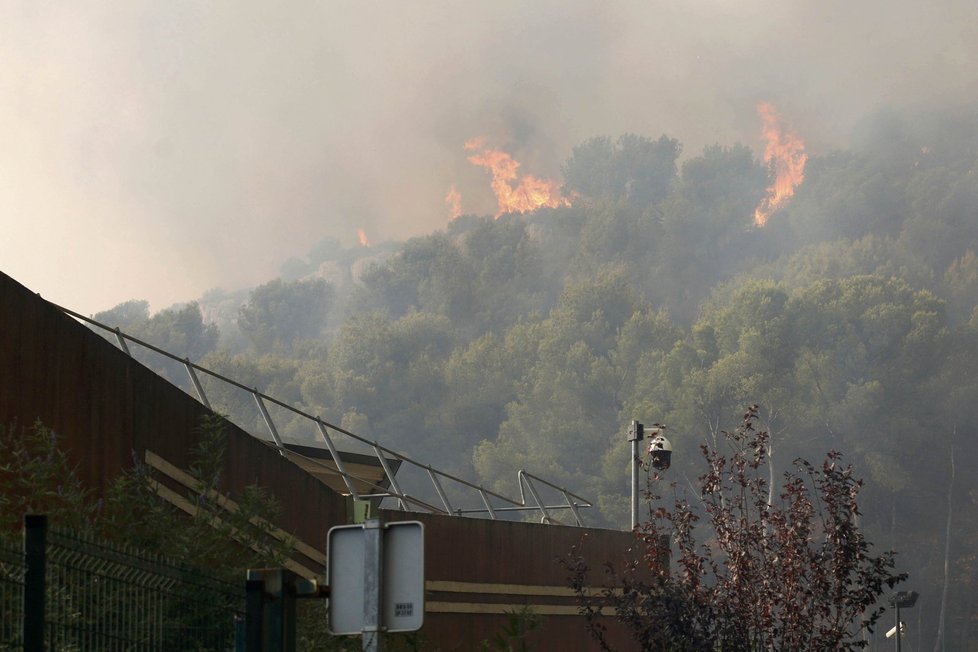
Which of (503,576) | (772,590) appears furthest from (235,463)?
(772,590)

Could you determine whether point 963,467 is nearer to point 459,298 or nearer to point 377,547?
point 459,298

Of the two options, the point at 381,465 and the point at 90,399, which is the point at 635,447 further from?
the point at 90,399

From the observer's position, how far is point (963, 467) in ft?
242

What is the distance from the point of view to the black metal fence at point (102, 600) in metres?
4.75

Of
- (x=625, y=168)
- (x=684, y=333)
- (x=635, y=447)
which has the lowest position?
(x=635, y=447)

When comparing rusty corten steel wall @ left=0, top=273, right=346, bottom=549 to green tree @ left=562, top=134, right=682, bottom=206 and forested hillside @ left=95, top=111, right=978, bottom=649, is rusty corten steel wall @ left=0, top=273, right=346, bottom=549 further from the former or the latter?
A: green tree @ left=562, top=134, right=682, bottom=206

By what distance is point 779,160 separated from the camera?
14600 cm

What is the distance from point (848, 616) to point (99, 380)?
8076 millimetres

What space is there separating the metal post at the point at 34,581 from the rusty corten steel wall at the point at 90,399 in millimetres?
7067

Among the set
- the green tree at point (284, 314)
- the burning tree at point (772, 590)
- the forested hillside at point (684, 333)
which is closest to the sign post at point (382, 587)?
the burning tree at point (772, 590)

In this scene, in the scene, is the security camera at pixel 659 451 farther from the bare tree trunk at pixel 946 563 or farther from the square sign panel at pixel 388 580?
the bare tree trunk at pixel 946 563

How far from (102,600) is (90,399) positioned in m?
7.22

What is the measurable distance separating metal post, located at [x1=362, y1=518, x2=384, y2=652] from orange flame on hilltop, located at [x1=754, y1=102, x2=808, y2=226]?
126m

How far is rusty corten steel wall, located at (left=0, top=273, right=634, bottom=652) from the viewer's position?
11.8 m
